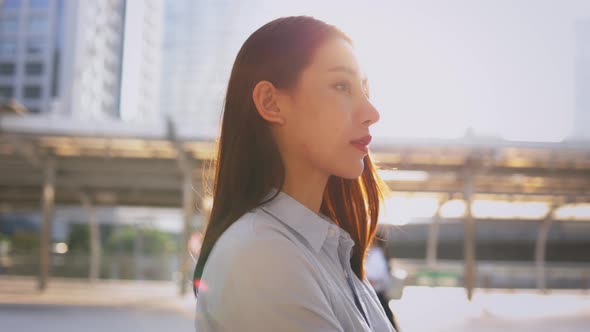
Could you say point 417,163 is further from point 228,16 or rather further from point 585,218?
point 228,16

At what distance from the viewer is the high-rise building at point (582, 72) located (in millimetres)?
87125

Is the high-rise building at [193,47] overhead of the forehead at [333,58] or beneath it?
overhead

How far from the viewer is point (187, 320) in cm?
970

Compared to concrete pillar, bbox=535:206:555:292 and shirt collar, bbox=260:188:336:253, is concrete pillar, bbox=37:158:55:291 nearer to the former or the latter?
concrete pillar, bbox=535:206:555:292

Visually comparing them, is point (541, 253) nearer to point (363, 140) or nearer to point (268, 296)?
point (363, 140)

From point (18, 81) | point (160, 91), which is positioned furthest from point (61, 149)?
point (160, 91)

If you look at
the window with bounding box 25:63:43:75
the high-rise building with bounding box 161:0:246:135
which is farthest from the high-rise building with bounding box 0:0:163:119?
the high-rise building with bounding box 161:0:246:135

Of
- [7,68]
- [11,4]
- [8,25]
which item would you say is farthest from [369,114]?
[11,4]

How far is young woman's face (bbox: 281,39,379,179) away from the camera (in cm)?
100

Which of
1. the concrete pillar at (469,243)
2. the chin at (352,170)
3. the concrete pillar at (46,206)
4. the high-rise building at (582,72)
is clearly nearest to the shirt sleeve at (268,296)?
the chin at (352,170)

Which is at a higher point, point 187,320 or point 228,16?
point 228,16

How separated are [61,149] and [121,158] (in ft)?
4.33

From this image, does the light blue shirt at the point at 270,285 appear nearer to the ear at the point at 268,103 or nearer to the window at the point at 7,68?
the ear at the point at 268,103

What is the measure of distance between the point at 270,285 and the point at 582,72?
10021 centimetres
